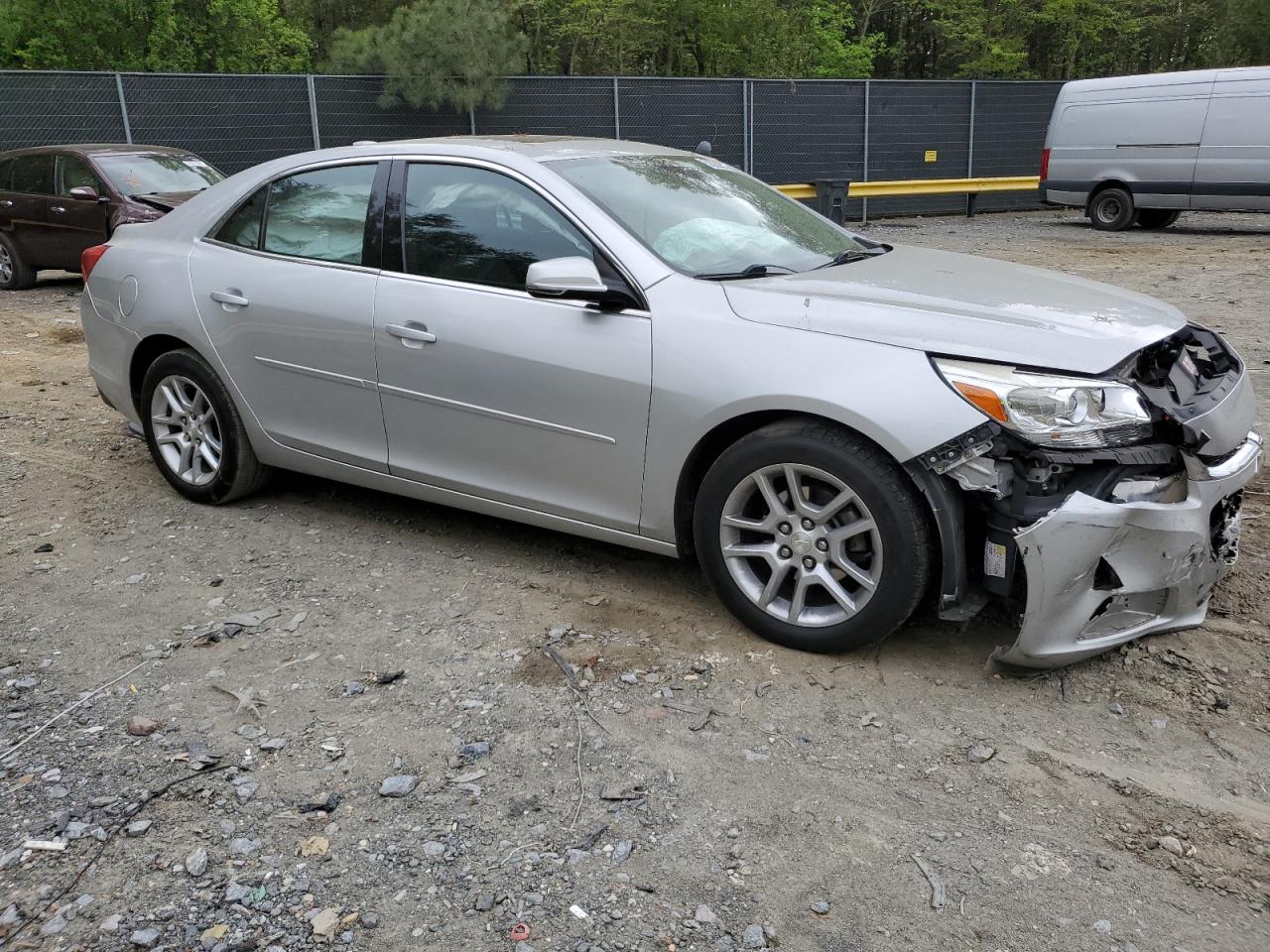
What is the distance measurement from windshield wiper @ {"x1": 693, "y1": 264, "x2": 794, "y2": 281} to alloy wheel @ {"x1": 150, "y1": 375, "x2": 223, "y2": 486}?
8.36ft

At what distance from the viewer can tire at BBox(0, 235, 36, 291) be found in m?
13.0

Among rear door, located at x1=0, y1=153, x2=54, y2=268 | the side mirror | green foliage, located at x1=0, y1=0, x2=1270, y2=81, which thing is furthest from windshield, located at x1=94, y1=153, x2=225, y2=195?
the side mirror

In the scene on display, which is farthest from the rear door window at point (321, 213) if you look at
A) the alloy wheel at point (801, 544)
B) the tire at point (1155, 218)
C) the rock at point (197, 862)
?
the tire at point (1155, 218)

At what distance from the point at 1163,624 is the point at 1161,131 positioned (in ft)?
50.0

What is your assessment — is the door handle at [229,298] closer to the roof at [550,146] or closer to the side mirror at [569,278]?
the roof at [550,146]

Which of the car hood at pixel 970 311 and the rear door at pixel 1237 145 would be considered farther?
the rear door at pixel 1237 145

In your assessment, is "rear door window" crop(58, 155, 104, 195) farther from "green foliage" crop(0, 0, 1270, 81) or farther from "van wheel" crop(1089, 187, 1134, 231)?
"van wheel" crop(1089, 187, 1134, 231)

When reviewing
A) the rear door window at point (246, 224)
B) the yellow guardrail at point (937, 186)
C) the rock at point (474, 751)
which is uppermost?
the rear door window at point (246, 224)

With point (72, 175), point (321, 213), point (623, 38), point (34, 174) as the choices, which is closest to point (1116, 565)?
point (321, 213)

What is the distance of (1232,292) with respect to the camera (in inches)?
421

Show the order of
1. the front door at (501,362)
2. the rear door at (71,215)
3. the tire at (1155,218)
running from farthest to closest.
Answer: the tire at (1155,218) < the rear door at (71,215) < the front door at (501,362)

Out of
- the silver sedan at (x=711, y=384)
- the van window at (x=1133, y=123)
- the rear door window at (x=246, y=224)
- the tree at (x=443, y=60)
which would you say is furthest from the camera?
the tree at (x=443, y=60)

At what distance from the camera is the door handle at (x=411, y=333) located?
4.30 metres

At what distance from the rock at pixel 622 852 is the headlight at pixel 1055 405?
1.59 meters
